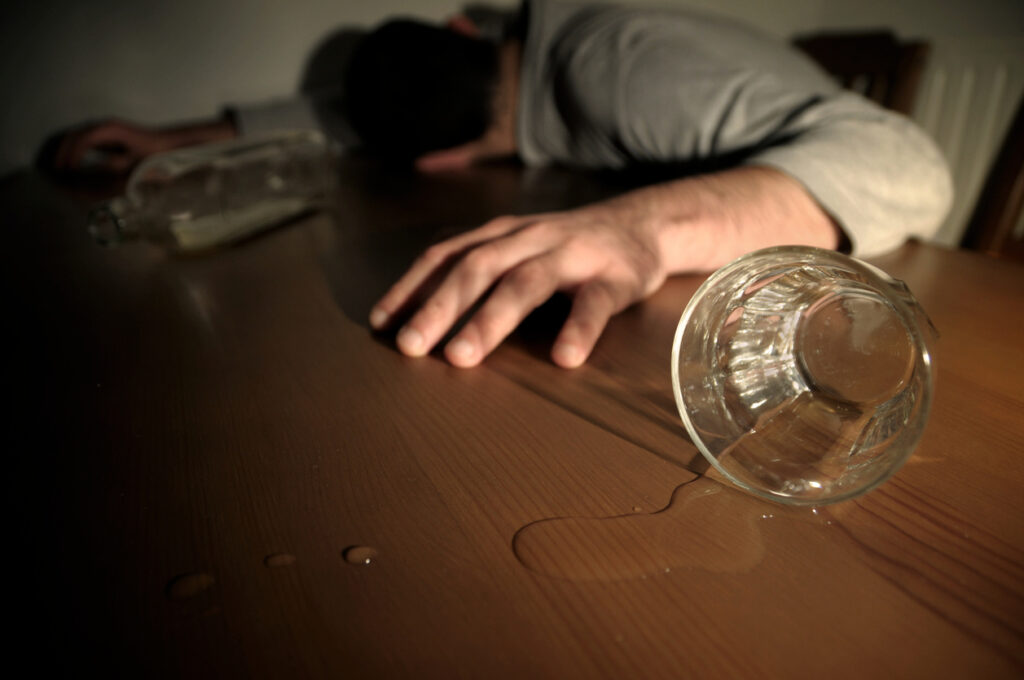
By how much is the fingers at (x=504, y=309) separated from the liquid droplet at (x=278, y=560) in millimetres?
184

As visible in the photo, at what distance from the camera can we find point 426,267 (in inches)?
18.6

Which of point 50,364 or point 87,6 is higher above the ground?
point 87,6

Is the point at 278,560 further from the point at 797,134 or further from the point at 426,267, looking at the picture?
the point at 797,134

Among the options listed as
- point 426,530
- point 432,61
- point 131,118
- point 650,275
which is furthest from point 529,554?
point 131,118

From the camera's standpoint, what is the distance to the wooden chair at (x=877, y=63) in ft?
4.63

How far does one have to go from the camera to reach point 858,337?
0.29 m

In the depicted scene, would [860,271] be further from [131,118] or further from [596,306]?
[131,118]

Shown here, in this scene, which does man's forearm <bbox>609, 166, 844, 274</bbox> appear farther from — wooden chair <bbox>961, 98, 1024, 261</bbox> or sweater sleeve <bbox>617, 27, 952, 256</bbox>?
wooden chair <bbox>961, 98, 1024, 261</bbox>

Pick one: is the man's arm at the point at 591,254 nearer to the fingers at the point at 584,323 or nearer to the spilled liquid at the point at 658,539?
the fingers at the point at 584,323

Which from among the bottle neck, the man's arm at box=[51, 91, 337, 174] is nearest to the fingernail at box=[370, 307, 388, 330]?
the bottle neck

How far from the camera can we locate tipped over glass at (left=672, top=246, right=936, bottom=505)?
0.26 metres

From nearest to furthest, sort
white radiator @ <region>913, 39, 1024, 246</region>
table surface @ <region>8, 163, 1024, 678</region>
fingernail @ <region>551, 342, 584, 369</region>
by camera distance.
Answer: table surface @ <region>8, 163, 1024, 678</region> < fingernail @ <region>551, 342, 584, 369</region> < white radiator @ <region>913, 39, 1024, 246</region>

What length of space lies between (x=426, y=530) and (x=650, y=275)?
0.32 meters

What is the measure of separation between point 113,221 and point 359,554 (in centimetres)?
55
